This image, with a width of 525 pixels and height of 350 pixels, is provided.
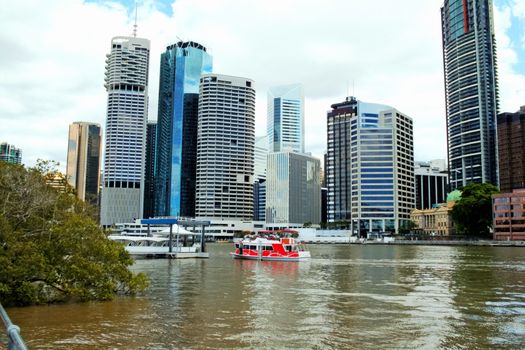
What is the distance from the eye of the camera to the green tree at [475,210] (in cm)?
16038

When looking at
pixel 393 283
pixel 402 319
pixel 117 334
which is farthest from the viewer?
pixel 393 283

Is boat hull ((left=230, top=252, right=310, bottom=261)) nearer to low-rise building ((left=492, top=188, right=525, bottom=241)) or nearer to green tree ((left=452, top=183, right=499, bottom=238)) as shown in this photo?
green tree ((left=452, top=183, right=499, bottom=238))

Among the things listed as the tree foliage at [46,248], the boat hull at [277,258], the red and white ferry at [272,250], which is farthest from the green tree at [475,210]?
the tree foliage at [46,248]

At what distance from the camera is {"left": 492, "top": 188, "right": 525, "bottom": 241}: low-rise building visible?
6270 inches

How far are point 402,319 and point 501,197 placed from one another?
500 feet

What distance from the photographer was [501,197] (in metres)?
160

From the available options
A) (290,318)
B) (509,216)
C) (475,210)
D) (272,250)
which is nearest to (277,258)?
(272,250)

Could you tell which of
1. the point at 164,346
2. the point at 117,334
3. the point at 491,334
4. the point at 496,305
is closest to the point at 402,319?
the point at 491,334

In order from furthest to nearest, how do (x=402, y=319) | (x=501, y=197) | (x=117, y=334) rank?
1. (x=501, y=197)
2. (x=402, y=319)
3. (x=117, y=334)

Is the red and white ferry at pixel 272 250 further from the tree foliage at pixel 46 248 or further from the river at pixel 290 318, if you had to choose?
the tree foliage at pixel 46 248

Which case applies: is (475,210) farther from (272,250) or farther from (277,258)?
(277,258)

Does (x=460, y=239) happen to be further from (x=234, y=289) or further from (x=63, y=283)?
(x=63, y=283)

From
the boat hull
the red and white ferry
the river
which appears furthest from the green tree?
the river

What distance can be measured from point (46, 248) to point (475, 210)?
159 m
